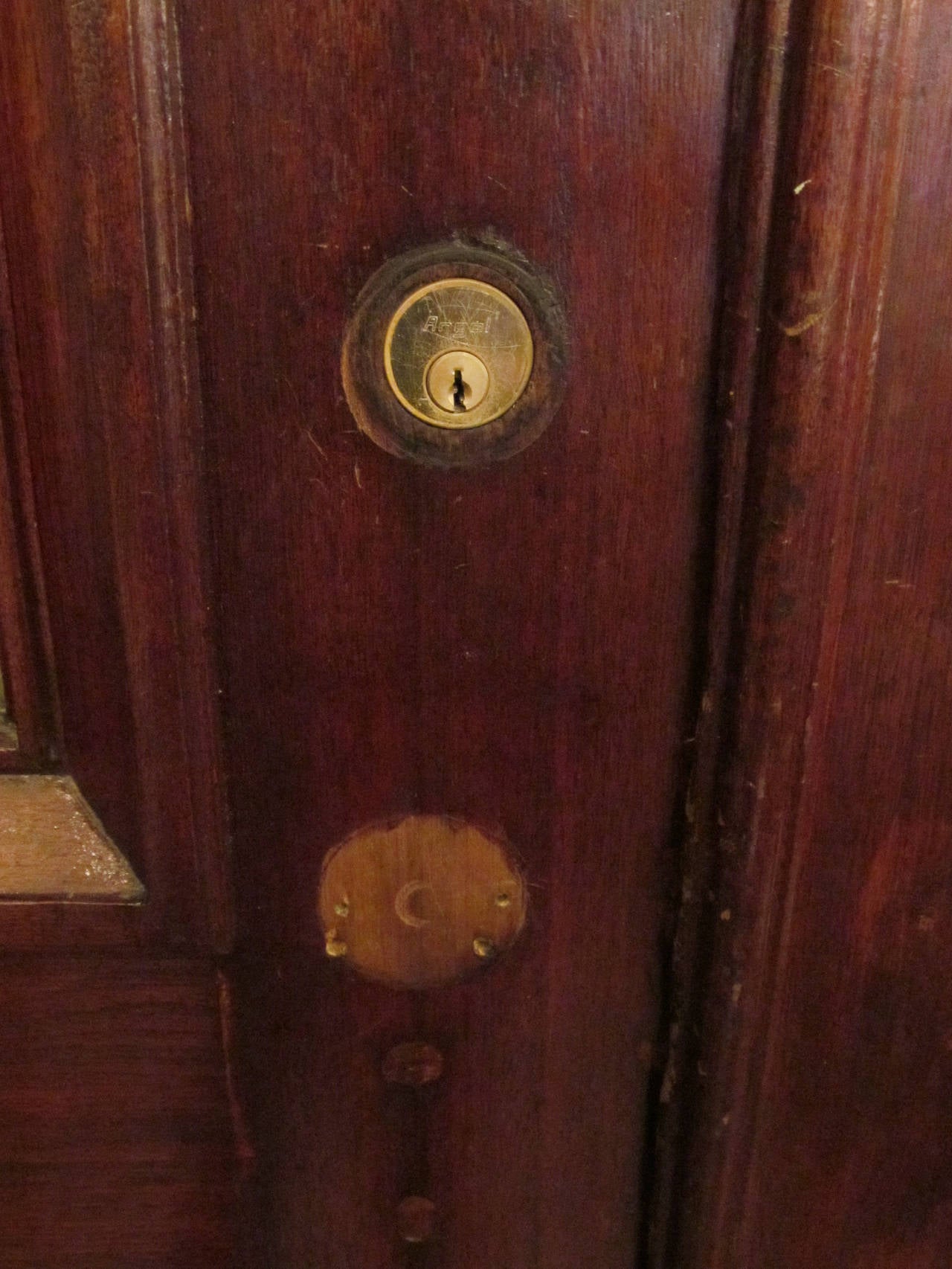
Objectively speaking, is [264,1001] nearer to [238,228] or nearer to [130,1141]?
[130,1141]

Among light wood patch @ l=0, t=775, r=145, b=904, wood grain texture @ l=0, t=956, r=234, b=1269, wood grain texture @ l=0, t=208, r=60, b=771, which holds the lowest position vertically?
wood grain texture @ l=0, t=956, r=234, b=1269

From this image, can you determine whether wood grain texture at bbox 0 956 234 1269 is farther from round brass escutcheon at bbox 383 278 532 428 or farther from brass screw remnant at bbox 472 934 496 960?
round brass escutcheon at bbox 383 278 532 428

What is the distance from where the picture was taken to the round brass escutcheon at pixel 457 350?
12.8 inches

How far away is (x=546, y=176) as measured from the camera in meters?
0.32

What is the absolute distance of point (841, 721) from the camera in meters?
0.38

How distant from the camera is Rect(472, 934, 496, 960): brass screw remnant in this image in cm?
41

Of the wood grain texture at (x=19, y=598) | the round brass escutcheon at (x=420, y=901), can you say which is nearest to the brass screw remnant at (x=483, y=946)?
the round brass escutcheon at (x=420, y=901)

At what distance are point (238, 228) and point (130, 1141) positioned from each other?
0.43 m

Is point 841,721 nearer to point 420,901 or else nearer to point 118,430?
point 420,901

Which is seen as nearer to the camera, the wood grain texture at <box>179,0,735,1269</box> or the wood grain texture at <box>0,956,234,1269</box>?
the wood grain texture at <box>179,0,735,1269</box>

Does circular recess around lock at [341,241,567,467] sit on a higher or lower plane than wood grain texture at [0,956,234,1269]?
higher

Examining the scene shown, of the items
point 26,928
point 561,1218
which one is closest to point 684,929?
point 561,1218

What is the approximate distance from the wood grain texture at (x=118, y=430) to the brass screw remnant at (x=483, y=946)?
111 mm

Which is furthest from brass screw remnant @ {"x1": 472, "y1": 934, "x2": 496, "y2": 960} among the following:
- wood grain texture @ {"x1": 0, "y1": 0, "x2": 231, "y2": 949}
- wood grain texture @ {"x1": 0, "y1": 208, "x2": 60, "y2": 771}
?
wood grain texture @ {"x1": 0, "y1": 208, "x2": 60, "y2": 771}
